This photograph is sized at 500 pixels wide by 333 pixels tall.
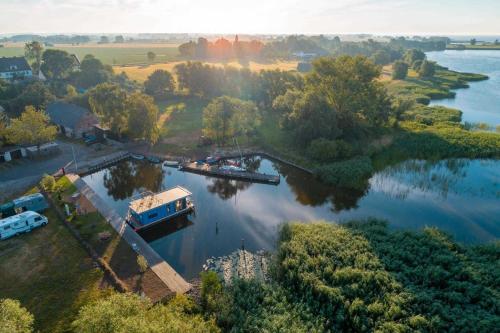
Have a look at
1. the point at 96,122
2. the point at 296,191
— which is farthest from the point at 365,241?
the point at 96,122

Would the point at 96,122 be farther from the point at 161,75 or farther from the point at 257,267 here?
the point at 257,267

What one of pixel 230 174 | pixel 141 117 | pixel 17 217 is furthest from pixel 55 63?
pixel 17 217

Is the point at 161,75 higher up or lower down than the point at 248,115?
higher up

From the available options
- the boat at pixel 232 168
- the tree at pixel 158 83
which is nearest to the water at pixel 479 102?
the boat at pixel 232 168

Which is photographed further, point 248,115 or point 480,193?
point 248,115

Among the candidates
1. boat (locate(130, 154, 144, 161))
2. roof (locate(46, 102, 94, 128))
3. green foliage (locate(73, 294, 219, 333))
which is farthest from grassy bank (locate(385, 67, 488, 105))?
green foliage (locate(73, 294, 219, 333))
